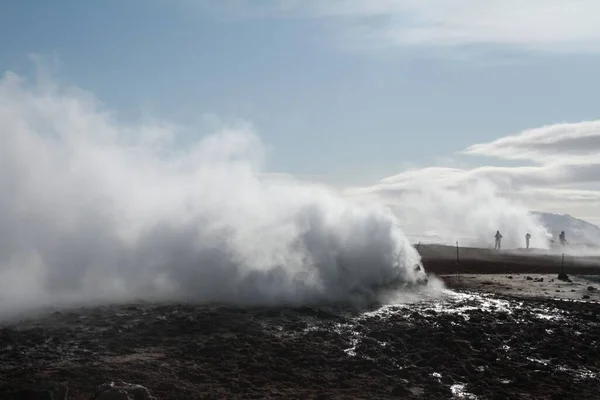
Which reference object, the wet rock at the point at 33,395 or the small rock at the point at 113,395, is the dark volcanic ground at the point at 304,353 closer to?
the wet rock at the point at 33,395

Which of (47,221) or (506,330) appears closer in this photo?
(506,330)

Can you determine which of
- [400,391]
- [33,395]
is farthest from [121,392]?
[400,391]

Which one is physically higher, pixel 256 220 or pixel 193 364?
pixel 256 220

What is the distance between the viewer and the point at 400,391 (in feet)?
39.3

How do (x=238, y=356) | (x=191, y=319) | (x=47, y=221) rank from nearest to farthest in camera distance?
(x=238, y=356), (x=191, y=319), (x=47, y=221)

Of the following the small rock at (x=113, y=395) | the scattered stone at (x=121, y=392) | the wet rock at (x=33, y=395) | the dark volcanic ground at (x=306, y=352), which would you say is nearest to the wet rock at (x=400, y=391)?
the dark volcanic ground at (x=306, y=352)

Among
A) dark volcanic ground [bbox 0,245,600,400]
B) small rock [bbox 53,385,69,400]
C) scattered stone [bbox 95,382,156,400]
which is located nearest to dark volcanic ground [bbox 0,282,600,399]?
dark volcanic ground [bbox 0,245,600,400]

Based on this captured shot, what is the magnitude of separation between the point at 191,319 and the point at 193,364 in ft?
12.7

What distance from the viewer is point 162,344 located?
14234 mm

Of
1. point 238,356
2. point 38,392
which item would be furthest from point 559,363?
point 38,392

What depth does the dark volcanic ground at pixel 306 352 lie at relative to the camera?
1178 centimetres

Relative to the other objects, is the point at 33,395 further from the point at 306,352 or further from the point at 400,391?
the point at 400,391

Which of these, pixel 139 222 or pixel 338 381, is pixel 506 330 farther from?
pixel 139 222

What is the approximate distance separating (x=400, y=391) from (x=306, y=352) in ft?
9.77
